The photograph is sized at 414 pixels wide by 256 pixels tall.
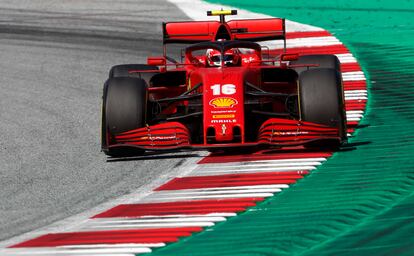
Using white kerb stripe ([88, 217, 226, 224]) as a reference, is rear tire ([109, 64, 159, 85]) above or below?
above

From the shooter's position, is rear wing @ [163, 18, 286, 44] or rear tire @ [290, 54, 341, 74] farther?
rear wing @ [163, 18, 286, 44]

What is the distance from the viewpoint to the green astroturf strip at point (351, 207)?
8.68 m

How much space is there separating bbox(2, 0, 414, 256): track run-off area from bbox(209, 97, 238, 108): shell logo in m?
0.61

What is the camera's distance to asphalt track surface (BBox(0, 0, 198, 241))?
11.4 m

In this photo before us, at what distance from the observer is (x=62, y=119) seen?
16.0 m

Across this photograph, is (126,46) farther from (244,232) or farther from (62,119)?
(244,232)

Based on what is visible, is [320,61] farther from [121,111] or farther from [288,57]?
[121,111]

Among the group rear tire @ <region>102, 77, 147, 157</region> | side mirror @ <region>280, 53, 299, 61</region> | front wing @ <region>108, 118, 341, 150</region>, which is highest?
side mirror @ <region>280, 53, 299, 61</region>

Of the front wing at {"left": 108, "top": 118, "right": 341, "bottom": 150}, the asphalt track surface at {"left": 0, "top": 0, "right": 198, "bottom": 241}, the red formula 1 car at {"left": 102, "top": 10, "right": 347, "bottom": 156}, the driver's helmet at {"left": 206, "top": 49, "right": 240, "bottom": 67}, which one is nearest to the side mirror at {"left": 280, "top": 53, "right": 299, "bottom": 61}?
the red formula 1 car at {"left": 102, "top": 10, "right": 347, "bottom": 156}

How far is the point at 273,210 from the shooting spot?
10094 mm

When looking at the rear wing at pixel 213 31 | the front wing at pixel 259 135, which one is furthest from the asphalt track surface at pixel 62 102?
the rear wing at pixel 213 31

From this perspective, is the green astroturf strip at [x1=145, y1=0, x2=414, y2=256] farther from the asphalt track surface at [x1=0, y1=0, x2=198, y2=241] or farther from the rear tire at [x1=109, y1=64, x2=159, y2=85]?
the rear tire at [x1=109, y1=64, x2=159, y2=85]

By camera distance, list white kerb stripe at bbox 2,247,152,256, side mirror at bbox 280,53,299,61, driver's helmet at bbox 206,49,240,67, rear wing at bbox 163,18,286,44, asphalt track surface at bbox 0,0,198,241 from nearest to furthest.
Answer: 1. white kerb stripe at bbox 2,247,152,256
2. asphalt track surface at bbox 0,0,198,241
3. side mirror at bbox 280,53,299,61
4. driver's helmet at bbox 206,49,240,67
5. rear wing at bbox 163,18,286,44

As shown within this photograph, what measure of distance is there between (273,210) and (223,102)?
2.78 metres
